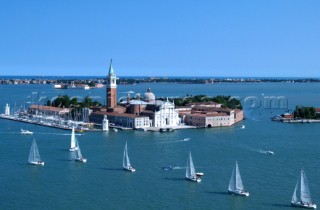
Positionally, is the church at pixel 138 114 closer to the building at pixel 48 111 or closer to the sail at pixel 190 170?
the building at pixel 48 111

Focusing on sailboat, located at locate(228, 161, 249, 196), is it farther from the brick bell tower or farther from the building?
the building

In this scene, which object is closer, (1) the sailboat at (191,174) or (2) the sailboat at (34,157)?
(1) the sailboat at (191,174)

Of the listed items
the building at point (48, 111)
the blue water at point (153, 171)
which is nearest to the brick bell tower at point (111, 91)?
the building at point (48, 111)

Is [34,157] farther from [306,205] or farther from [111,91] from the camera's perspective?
[111,91]

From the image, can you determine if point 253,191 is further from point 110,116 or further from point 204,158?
point 110,116

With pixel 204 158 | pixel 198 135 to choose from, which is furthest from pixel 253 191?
pixel 198 135

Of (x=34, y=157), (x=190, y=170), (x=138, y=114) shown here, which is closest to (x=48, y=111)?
(x=138, y=114)

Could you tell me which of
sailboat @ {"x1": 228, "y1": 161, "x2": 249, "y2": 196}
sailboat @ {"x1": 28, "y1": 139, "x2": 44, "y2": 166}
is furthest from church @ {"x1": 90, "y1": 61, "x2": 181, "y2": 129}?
sailboat @ {"x1": 228, "y1": 161, "x2": 249, "y2": 196}
